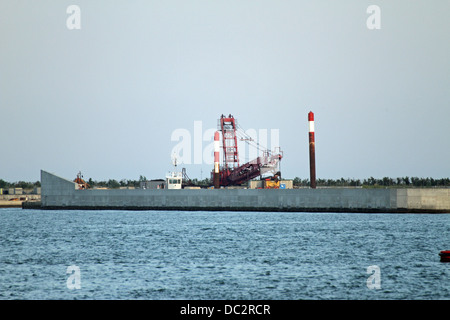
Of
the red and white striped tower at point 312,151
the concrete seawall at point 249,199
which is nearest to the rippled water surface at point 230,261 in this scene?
the concrete seawall at point 249,199

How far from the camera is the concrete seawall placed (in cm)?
6569

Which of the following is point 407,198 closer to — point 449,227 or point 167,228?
point 449,227

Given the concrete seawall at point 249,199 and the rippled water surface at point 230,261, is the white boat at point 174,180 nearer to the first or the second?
the concrete seawall at point 249,199

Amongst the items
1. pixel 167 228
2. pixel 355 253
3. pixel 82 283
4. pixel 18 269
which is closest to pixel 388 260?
pixel 355 253

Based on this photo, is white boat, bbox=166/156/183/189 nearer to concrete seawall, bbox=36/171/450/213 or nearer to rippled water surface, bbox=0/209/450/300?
concrete seawall, bbox=36/171/450/213

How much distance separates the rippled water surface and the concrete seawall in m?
8.97

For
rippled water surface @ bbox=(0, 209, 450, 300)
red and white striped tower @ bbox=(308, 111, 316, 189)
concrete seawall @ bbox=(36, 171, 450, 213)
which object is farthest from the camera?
red and white striped tower @ bbox=(308, 111, 316, 189)

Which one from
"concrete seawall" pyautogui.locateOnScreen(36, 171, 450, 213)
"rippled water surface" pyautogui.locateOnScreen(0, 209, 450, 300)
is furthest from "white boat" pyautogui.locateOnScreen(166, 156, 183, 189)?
"rippled water surface" pyautogui.locateOnScreen(0, 209, 450, 300)

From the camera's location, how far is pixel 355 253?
3581 cm

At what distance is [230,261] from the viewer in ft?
108

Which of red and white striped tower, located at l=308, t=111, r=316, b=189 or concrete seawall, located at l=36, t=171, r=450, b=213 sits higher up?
red and white striped tower, located at l=308, t=111, r=316, b=189

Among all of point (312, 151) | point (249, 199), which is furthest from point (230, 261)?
point (312, 151)

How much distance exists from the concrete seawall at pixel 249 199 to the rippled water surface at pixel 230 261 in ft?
29.4

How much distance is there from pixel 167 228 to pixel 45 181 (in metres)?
41.0
